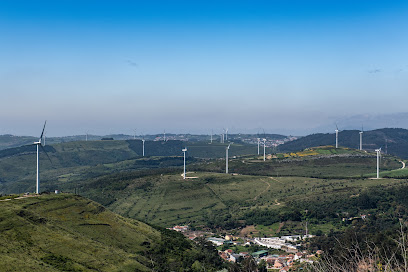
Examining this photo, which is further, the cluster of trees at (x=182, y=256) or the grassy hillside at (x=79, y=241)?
the cluster of trees at (x=182, y=256)

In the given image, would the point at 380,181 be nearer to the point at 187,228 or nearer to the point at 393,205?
the point at 393,205

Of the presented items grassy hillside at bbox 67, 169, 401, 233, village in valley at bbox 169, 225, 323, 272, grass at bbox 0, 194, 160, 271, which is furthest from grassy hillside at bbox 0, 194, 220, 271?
grassy hillside at bbox 67, 169, 401, 233

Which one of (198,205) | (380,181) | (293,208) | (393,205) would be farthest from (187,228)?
(380,181)

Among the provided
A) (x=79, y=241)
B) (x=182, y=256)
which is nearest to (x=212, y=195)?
(x=182, y=256)

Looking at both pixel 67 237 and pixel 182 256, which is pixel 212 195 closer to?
pixel 182 256

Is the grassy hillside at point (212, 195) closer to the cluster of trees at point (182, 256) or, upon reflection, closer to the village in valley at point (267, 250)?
the village in valley at point (267, 250)

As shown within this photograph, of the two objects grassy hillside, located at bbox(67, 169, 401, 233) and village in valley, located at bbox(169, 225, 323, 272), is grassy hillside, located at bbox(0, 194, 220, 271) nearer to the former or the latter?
village in valley, located at bbox(169, 225, 323, 272)

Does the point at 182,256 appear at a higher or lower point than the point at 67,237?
lower

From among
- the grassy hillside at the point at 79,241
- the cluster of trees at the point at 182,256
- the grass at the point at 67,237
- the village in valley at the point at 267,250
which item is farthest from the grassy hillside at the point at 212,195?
the grass at the point at 67,237

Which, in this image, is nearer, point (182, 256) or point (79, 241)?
point (79, 241)
